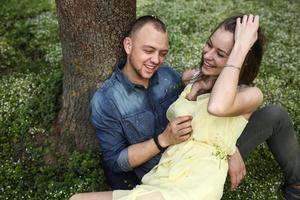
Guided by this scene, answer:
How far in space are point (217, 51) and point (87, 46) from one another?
2.14m

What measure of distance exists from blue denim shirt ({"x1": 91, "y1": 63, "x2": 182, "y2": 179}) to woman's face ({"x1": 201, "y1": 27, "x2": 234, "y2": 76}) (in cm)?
103

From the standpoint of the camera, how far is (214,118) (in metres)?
5.20

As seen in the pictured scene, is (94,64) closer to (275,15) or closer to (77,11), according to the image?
(77,11)

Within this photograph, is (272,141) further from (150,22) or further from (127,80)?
(150,22)

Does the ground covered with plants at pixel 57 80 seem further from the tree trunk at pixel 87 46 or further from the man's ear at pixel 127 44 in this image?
the man's ear at pixel 127 44

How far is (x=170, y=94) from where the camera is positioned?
6.33 metres

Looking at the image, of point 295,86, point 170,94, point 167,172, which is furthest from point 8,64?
point 295,86

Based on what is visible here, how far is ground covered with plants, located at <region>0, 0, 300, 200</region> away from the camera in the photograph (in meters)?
7.00

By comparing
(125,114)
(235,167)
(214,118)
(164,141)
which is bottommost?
(235,167)

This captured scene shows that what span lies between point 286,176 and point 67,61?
3883 mm

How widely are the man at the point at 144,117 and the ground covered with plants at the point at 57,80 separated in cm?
95

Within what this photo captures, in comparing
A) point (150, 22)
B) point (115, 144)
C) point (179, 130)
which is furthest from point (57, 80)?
point (179, 130)

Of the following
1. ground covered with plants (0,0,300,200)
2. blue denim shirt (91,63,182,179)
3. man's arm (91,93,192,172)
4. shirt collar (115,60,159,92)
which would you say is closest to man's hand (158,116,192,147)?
man's arm (91,93,192,172)

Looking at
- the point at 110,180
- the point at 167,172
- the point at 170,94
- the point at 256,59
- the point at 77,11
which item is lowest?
the point at 110,180
